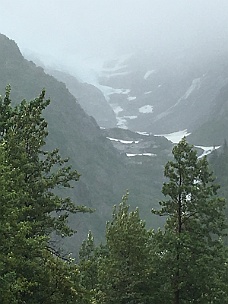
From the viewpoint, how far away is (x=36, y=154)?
23.7m

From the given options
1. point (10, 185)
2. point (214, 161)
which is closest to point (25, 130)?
point (10, 185)

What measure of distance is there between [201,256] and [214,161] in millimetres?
149300

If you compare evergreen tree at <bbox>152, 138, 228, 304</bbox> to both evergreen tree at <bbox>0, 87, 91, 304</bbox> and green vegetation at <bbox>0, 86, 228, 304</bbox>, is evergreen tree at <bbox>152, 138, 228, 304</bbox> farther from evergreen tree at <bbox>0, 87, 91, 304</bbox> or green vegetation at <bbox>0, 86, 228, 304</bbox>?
evergreen tree at <bbox>0, 87, 91, 304</bbox>

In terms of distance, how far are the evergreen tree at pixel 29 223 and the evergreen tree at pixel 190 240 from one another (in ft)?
17.3

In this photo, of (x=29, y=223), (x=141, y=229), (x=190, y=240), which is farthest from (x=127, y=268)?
(x=29, y=223)

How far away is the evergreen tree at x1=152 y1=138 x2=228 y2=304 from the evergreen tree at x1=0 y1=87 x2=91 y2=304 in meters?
5.27

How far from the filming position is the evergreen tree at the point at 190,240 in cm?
2391

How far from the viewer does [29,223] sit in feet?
58.3

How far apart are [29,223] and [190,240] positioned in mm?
9648

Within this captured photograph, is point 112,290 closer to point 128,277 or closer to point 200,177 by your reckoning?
point 128,277

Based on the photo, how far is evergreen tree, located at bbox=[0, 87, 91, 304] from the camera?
16172 millimetres

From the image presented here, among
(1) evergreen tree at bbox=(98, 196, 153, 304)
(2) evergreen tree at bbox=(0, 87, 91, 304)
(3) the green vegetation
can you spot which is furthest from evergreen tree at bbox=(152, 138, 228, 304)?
(2) evergreen tree at bbox=(0, 87, 91, 304)

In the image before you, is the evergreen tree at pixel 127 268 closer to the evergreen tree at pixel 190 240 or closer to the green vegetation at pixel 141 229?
the green vegetation at pixel 141 229

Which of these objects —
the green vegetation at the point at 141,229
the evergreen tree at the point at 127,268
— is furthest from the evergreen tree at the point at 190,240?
the evergreen tree at the point at 127,268
